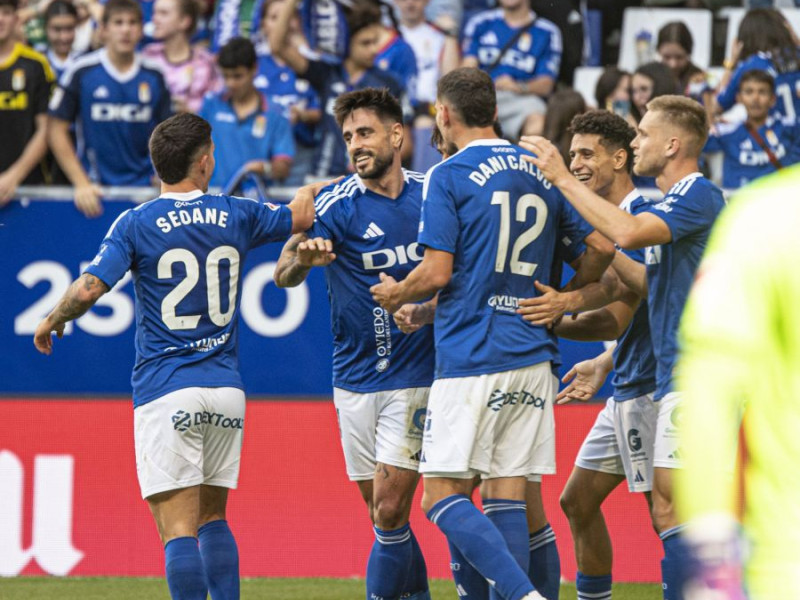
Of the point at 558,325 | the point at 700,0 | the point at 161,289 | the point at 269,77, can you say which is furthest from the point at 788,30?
the point at 161,289

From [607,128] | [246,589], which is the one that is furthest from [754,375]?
[246,589]

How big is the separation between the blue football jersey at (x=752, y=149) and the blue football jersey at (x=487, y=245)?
4.41 meters

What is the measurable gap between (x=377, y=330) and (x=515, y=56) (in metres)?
5.11

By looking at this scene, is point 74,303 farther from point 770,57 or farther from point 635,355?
point 770,57

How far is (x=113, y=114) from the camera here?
911 centimetres

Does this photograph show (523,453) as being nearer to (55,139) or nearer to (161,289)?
(161,289)

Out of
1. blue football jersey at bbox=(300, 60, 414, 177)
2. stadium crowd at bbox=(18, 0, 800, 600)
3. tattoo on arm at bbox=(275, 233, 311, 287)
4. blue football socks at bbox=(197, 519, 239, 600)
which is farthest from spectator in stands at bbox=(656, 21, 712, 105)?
blue football socks at bbox=(197, 519, 239, 600)

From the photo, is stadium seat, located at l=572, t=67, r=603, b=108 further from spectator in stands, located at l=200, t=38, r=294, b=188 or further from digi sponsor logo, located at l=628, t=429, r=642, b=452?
digi sponsor logo, located at l=628, t=429, r=642, b=452

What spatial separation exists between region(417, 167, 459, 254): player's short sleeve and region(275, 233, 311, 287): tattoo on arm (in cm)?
81

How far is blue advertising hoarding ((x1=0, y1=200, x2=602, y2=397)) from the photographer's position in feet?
27.7

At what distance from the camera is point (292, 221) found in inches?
226

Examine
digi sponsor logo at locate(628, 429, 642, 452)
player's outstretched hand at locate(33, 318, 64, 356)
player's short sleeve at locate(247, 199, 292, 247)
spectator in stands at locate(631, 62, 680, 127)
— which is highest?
spectator in stands at locate(631, 62, 680, 127)

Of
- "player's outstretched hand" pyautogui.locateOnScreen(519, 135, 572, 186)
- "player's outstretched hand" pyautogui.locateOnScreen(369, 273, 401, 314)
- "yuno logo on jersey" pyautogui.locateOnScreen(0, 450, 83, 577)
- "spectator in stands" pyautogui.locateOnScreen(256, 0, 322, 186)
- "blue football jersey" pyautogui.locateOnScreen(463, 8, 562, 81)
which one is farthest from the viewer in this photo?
"blue football jersey" pyautogui.locateOnScreen(463, 8, 562, 81)

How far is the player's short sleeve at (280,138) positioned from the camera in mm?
9281
